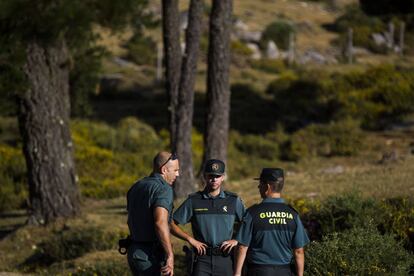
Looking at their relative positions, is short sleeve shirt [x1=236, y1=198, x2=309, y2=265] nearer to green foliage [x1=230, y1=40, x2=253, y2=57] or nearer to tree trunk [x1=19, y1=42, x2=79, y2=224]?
tree trunk [x1=19, y1=42, x2=79, y2=224]

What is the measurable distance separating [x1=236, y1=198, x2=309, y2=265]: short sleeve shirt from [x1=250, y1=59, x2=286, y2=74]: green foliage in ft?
125

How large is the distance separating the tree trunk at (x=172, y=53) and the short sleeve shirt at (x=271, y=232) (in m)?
9.92

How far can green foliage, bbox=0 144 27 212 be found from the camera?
21.0 meters

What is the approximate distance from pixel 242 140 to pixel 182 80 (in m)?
10.6

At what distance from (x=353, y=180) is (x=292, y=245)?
337 inches

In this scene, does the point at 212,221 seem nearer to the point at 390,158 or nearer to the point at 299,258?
the point at 299,258

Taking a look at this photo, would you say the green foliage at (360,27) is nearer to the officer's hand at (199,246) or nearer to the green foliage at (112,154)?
Answer: the green foliage at (112,154)

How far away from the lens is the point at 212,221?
288 inches

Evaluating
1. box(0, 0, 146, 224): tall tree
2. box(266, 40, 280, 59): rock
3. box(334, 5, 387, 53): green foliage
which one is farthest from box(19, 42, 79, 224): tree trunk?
box(334, 5, 387, 53): green foliage

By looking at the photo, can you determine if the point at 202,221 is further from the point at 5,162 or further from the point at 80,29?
the point at 5,162

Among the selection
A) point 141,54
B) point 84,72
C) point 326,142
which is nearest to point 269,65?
point 141,54

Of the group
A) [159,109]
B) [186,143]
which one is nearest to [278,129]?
[159,109]

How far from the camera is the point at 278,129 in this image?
28.4 metres

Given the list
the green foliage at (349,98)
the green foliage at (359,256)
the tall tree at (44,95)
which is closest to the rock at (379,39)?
the green foliage at (349,98)
